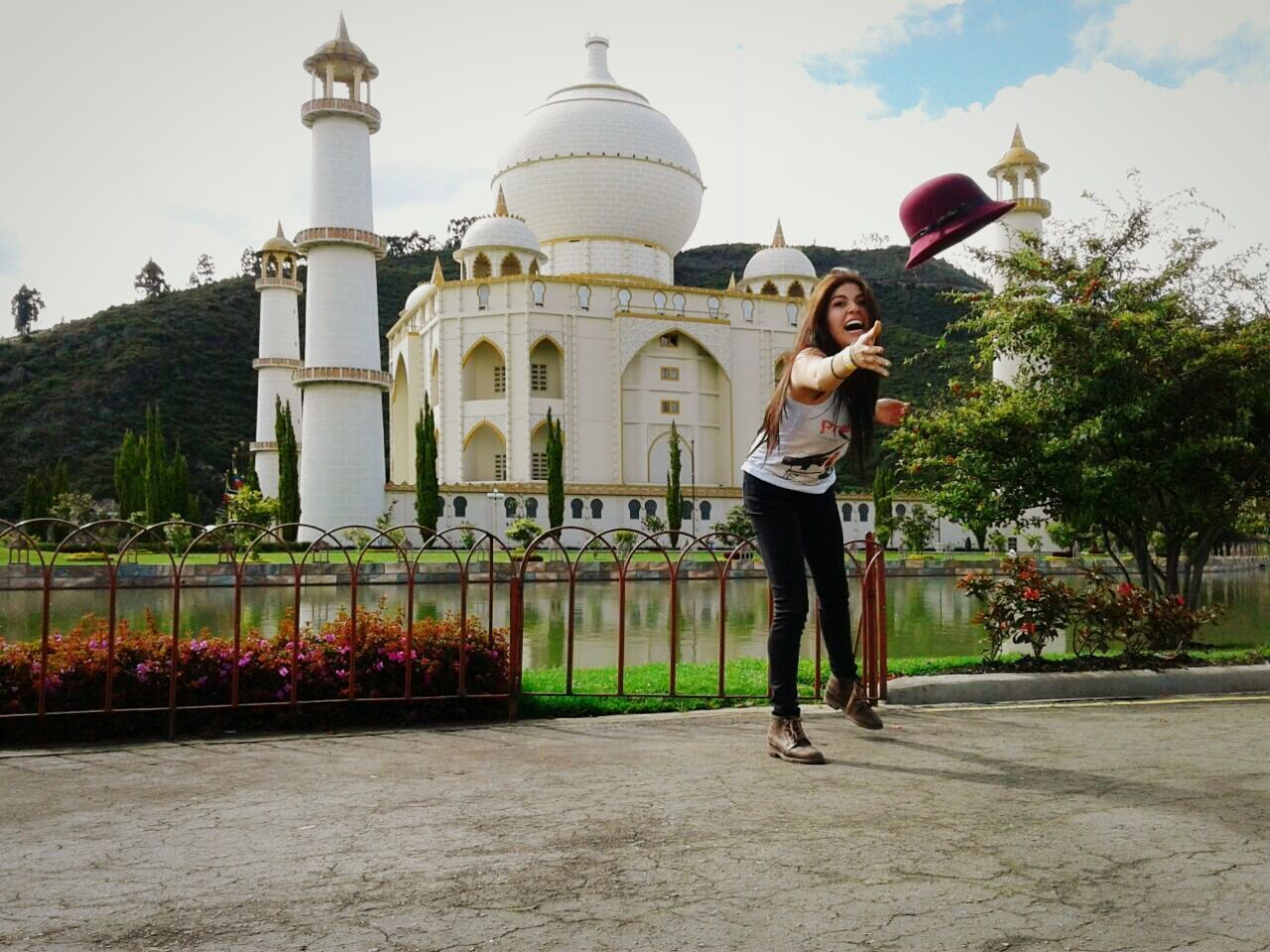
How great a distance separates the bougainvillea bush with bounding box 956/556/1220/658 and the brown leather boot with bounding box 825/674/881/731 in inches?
85.0

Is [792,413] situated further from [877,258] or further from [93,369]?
[877,258]

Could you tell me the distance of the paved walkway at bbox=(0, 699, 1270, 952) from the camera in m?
2.36

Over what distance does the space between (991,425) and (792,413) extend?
15.9ft

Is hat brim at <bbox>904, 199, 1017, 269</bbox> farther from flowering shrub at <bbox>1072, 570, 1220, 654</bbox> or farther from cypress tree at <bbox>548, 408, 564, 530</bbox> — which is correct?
cypress tree at <bbox>548, 408, 564, 530</bbox>

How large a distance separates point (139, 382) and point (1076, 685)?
59.8 meters

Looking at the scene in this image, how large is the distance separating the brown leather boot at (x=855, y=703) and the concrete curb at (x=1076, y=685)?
0.84 m

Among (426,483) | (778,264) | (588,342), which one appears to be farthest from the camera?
(778,264)

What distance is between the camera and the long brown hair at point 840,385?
4.38 meters

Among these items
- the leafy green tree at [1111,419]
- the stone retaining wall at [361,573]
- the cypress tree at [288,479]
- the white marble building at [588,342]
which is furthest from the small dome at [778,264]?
the leafy green tree at [1111,419]

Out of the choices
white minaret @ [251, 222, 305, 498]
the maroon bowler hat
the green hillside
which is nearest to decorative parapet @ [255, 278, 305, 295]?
white minaret @ [251, 222, 305, 498]

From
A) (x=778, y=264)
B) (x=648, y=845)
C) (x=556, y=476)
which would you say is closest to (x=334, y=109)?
(x=556, y=476)

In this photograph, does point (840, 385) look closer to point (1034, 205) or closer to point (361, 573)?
point (361, 573)

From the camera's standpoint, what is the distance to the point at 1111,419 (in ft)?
27.0

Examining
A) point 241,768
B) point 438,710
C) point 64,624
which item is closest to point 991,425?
point 438,710
